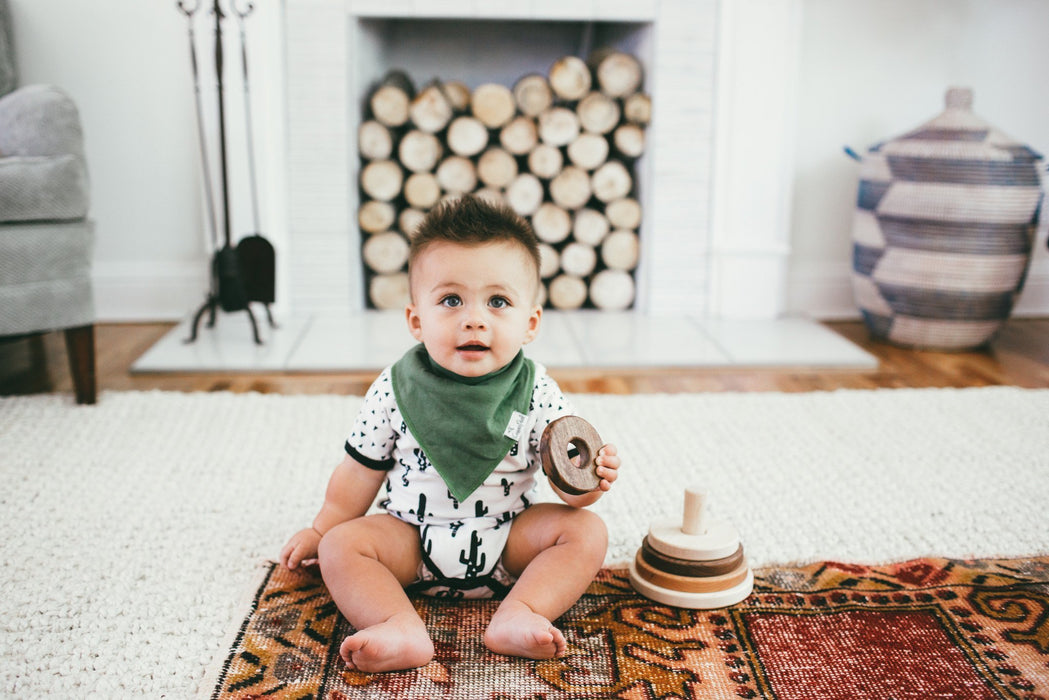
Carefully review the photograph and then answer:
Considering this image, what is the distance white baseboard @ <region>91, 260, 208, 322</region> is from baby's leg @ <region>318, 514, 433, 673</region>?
5.79 ft

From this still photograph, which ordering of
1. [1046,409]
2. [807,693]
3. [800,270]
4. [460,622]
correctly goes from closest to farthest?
1. [807,693]
2. [460,622]
3. [1046,409]
4. [800,270]

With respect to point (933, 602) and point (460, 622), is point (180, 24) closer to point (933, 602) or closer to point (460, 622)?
point (460, 622)

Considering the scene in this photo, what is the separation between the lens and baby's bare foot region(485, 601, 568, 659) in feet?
2.97

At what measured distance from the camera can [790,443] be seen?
164 centimetres

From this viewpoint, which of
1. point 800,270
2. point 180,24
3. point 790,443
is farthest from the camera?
point 800,270

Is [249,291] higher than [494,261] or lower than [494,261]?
lower

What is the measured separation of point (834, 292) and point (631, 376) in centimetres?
97

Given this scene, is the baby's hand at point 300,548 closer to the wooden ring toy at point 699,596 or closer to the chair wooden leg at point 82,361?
the wooden ring toy at point 699,596

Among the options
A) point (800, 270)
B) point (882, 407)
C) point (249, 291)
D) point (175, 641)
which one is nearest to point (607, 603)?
point (175, 641)

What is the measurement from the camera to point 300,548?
3.51ft

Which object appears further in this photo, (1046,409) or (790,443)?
(1046,409)

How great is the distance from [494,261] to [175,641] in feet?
1.74

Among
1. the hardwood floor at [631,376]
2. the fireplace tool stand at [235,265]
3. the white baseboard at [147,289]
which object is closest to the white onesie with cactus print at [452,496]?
the hardwood floor at [631,376]

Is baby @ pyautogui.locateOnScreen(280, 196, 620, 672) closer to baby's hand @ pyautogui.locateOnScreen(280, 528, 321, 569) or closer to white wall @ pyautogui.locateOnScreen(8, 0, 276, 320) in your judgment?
baby's hand @ pyautogui.locateOnScreen(280, 528, 321, 569)
